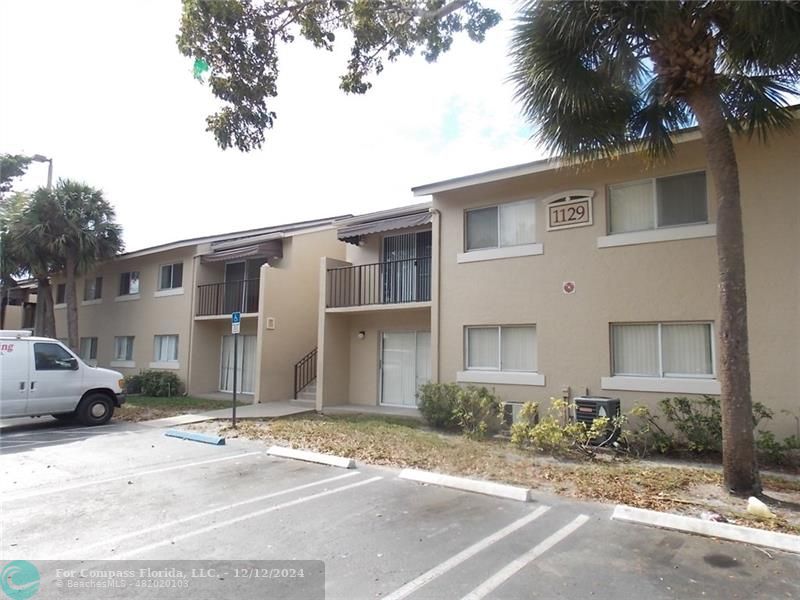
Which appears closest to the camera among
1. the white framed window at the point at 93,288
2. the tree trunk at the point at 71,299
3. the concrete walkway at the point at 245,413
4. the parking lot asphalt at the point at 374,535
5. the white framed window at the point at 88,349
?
the parking lot asphalt at the point at 374,535

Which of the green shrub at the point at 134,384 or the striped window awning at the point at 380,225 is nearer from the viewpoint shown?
the striped window awning at the point at 380,225

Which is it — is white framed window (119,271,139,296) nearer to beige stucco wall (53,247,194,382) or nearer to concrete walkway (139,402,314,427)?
beige stucco wall (53,247,194,382)

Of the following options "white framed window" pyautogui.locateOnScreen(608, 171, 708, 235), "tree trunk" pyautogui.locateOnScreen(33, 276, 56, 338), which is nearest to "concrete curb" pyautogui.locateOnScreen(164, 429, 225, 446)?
"white framed window" pyautogui.locateOnScreen(608, 171, 708, 235)

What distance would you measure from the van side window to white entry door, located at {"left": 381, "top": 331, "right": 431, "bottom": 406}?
7.80 meters

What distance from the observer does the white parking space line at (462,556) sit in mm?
3947

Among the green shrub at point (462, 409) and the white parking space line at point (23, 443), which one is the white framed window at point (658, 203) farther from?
the white parking space line at point (23, 443)

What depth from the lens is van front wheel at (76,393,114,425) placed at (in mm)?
12141

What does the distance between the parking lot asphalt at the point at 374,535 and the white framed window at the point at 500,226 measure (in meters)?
6.10

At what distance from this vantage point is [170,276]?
2031 cm

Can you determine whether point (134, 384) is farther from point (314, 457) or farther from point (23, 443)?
point (314, 457)

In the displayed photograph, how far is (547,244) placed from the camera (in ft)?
36.0

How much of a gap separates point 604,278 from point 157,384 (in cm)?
1537

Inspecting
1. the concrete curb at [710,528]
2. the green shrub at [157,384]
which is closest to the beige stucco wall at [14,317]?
the green shrub at [157,384]

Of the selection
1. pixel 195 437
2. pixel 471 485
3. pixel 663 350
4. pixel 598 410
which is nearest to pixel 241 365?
pixel 195 437
